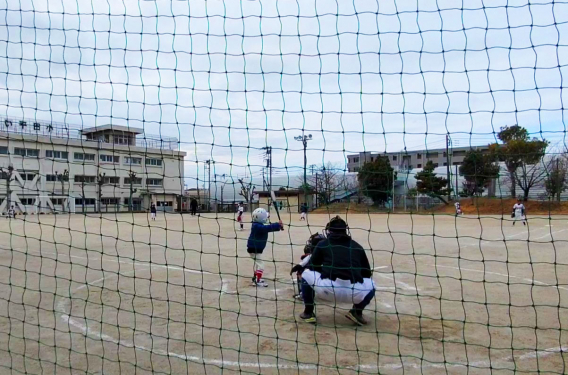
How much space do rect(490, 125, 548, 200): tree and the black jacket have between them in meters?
2.40

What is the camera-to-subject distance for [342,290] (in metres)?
5.33

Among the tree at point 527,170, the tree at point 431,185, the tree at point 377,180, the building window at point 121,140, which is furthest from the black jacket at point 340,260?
the tree at point 431,185

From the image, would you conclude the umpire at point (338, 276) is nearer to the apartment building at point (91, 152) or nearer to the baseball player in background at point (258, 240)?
the apartment building at point (91, 152)

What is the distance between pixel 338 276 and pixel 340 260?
189 mm

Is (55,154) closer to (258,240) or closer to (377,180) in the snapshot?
(258,240)

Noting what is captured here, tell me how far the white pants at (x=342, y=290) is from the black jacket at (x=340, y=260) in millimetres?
50

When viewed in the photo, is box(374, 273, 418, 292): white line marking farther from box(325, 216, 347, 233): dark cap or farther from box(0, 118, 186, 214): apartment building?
box(0, 118, 186, 214): apartment building

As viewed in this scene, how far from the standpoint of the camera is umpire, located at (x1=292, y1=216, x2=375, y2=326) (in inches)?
210

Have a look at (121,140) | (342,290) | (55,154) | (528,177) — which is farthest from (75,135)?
(528,177)

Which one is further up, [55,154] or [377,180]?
[55,154]

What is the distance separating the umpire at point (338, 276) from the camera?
5.34 metres

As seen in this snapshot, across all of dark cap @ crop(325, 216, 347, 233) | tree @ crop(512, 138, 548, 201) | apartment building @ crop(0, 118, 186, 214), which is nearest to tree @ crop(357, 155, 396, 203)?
tree @ crop(512, 138, 548, 201)

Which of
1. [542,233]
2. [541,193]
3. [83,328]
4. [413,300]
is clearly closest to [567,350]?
[413,300]

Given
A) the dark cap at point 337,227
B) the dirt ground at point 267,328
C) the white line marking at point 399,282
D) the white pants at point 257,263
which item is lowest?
the white line marking at point 399,282
